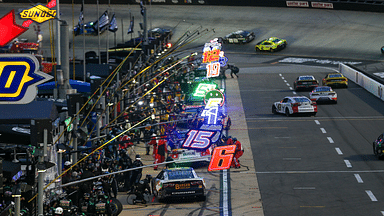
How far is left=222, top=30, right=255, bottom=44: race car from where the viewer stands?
262 feet

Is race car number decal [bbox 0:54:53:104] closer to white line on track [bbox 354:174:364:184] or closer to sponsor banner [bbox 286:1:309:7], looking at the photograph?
white line on track [bbox 354:174:364:184]

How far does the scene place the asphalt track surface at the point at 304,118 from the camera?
2492 cm

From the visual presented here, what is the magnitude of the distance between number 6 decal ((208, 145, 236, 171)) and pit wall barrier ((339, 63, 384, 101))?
3139cm

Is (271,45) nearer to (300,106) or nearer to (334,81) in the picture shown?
(334,81)

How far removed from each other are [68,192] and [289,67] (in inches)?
1919

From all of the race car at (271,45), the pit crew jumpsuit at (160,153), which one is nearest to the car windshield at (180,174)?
the pit crew jumpsuit at (160,153)

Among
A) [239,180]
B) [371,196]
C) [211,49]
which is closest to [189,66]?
[211,49]

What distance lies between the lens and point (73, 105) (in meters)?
21.8

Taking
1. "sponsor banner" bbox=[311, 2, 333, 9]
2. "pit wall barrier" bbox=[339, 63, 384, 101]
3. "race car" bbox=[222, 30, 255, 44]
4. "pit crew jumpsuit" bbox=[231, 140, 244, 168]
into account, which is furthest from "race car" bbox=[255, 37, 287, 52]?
"pit crew jumpsuit" bbox=[231, 140, 244, 168]

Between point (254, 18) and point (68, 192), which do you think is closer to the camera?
point (68, 192)

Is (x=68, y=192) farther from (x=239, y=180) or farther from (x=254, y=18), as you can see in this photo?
(x=254, y=18)

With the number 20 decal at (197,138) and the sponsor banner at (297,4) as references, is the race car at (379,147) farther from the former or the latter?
the sponsor banner at (297,4)

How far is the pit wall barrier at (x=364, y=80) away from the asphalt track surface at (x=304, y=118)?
0.66 m

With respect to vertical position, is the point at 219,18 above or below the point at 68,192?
above
